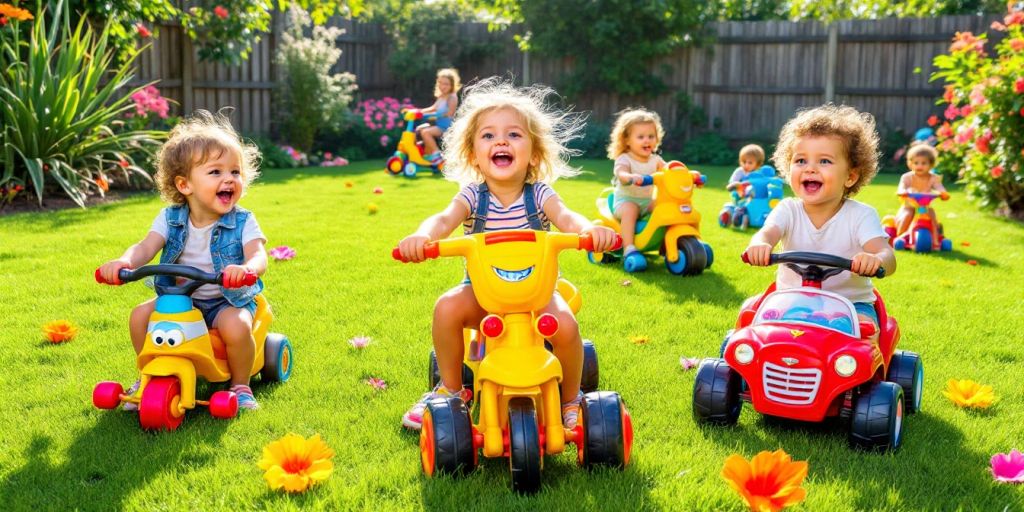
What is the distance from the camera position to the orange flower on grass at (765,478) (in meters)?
2.38

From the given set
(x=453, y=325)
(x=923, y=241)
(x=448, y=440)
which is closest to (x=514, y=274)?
(x=453, y=325)

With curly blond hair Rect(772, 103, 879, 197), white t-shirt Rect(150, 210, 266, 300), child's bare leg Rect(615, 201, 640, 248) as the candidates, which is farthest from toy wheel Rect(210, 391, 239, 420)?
child's bare leg Rect(615, 201, 640, 248)

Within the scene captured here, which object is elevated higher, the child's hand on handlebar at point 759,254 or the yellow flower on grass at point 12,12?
the yellow flower on grass at point 12,12

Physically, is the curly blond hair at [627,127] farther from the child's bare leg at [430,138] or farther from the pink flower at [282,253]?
the child's bare leg at [430,138]

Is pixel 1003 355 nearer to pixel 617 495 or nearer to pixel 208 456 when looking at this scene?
pixel 617 495

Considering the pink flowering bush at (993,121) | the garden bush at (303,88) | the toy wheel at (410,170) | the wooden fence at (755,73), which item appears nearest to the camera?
the pink flowering bush at (993,121)

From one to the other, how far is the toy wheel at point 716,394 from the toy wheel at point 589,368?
448 millimetres

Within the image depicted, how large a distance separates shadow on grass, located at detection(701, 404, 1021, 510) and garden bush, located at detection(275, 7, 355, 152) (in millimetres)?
11631

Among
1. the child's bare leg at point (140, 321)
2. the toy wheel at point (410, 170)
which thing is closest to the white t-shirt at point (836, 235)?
the child's bare leg at point (140, 321)

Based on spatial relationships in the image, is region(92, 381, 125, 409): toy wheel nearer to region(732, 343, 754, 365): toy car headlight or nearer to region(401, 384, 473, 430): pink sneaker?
region(401, 384, 473, 430): pink sneaker

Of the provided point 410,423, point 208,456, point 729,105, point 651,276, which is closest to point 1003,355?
point 651,276

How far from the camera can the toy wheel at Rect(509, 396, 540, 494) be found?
2561mm

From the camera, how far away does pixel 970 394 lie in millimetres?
3383

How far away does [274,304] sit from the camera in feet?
15.7
